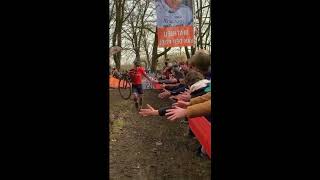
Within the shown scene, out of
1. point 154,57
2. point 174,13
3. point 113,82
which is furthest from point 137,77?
point 174,13

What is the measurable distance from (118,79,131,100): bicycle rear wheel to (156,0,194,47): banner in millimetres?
1091

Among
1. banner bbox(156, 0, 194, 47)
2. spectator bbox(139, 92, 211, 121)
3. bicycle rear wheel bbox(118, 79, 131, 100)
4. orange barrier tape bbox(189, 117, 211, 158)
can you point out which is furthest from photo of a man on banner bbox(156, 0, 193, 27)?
spectator bbox(139, 92, 211, 121)

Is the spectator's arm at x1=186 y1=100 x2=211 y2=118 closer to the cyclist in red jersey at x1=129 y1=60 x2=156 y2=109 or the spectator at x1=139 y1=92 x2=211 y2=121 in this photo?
the spectator at x1=139 y1=92 x2=211 y2=121

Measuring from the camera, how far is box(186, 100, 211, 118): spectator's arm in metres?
1.91

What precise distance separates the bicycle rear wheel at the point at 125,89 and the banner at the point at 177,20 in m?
1.09

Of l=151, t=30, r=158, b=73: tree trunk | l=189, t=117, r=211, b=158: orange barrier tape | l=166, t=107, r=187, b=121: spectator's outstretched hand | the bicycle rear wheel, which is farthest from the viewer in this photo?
l=151, t=30, r=158, b=73: tree trunk

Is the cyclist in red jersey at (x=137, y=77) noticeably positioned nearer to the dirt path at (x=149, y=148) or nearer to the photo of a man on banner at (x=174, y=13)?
the dirt path at (x=149, y=148)

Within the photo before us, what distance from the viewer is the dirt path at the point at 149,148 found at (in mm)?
3402

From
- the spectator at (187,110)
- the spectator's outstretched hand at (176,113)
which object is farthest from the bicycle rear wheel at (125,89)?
the spectator's outstretched hand at (176,113)

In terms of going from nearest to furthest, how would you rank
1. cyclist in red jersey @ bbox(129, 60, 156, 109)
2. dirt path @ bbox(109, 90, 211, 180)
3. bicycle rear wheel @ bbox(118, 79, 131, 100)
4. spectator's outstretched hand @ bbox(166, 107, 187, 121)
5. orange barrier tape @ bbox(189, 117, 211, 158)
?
spectator's outstretched hand @ bbox(166, 107, 187, 121) → orange barrier tape @ bbox(189, 117, 211, 158) → dirt path @ bbox(109, 90, 211, 180) → bicycle rear wheel @ bbox(118, 79, 131, 100) → cyclist in red jersey @ bbox(129, 60, 156, 109)
